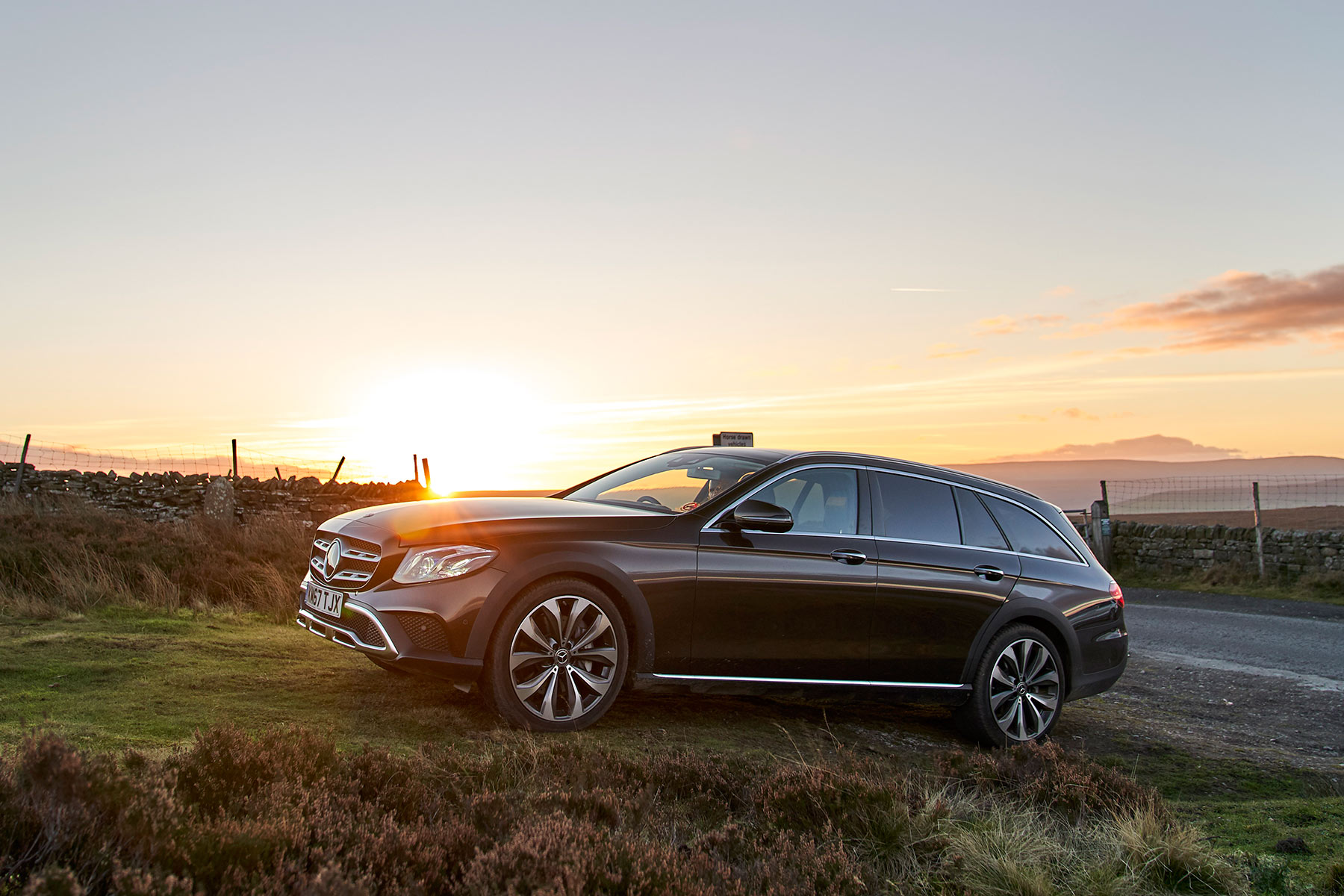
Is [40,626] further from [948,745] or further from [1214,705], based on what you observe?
[1214,705]

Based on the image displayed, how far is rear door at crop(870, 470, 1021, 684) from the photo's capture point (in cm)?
655

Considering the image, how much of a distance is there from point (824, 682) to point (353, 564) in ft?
9.46

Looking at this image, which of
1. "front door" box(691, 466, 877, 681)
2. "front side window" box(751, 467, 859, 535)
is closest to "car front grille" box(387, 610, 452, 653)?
"front door" box(691, 466, 877, 681)

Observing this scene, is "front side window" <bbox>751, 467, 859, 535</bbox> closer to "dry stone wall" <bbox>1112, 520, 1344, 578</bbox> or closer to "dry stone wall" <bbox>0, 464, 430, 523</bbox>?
"dry stone wall" <bbox>0, 464, 430, 523</bbox>

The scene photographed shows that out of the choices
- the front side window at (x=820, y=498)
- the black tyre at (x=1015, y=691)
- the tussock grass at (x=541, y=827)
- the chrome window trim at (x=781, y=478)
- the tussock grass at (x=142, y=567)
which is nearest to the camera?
the tussock grass at (x=541, y=827)

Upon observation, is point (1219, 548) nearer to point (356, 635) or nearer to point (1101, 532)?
point (1101, 532)

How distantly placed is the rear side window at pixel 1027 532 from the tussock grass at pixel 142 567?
7024mm

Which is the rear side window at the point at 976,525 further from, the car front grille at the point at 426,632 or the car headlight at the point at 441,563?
the car front grille at the point at 426,632

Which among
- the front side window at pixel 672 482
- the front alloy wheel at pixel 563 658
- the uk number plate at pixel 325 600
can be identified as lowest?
the front alloy wheel at pixel 563 658

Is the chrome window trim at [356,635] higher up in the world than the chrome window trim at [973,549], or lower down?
lower down

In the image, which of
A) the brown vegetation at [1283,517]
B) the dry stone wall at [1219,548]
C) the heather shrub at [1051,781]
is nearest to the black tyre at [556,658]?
the heather shrub at [1051,781]

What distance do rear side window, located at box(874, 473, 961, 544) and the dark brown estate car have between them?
0.02 meters

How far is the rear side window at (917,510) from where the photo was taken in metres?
6.78

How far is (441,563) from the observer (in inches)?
215
